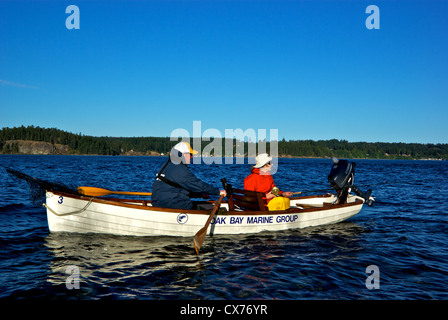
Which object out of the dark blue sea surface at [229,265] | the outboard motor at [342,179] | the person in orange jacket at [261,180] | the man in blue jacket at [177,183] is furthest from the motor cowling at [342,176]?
the man in blue jacket at [177,183]

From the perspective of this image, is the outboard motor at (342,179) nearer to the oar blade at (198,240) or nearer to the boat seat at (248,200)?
the boat seat at (248,200)

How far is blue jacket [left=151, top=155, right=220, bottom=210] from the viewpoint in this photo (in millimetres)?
9359

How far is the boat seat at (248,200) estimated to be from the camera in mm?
10648

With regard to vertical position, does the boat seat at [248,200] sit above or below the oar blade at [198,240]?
above

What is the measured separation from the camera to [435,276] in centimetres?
754

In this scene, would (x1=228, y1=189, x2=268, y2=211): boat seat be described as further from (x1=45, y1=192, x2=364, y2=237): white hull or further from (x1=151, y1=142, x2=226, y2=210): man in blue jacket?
(x1=151, y1=142, x2=226, y2=210): man in blue jacket

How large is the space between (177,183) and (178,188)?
0.34 m

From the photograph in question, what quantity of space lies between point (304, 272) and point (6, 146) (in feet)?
690

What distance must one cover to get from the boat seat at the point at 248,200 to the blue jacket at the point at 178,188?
4.51 ft

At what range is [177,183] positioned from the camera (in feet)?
31.2

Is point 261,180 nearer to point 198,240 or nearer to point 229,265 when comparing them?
point 198,240

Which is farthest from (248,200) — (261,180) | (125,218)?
(125,218)

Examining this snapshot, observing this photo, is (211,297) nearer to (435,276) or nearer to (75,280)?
(75,280)

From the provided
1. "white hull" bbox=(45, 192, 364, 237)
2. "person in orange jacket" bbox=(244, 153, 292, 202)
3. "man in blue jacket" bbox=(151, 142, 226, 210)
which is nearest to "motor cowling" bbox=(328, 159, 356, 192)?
"person in orange jacket" bbox=(244, 153, 292, 202)
